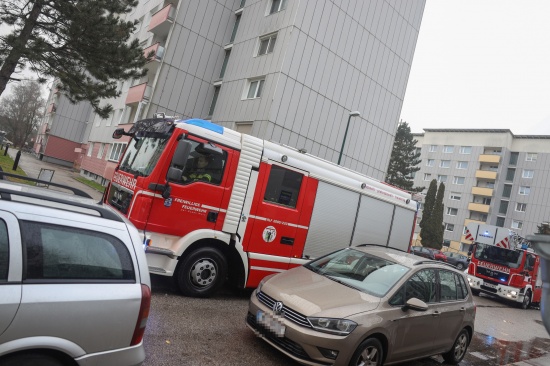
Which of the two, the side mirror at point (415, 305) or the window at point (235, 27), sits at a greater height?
the window at point (235, 27)

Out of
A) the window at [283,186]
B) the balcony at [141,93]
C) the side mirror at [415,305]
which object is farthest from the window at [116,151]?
the side mirror at [415,305]

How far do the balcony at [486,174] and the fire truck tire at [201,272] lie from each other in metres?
61.7

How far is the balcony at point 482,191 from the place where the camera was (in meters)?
57.8

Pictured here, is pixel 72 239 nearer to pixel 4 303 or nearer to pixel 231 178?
pixel 4 303

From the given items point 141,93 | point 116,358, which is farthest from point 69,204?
point 141,93

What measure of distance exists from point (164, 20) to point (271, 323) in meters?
22.9

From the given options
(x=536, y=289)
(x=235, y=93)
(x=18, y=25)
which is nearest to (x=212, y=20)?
(x=235, y=93)

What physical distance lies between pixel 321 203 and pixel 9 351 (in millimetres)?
6140

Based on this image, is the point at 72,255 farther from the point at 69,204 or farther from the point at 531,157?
the point at 531,157

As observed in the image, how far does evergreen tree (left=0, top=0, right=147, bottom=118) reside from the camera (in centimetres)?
1332

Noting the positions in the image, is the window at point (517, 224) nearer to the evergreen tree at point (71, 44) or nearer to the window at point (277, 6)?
the window at point (277, 6)

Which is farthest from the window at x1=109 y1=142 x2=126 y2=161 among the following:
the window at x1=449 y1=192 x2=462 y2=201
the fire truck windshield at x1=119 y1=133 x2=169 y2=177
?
the window at x1=449 y1=192 x2=462 y2=201

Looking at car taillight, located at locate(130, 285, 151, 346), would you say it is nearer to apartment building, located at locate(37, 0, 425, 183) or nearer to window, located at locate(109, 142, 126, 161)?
apartment building, located at locate(37, 0, 425, 183)

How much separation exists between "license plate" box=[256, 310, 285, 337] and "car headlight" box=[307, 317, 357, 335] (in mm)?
415
